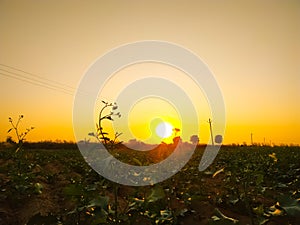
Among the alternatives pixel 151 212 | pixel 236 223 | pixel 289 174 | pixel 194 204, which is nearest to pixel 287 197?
pixel 236 223

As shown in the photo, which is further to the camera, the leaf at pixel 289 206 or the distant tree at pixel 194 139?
the distant tree at pixel 194 139

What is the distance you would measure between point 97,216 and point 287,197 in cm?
213

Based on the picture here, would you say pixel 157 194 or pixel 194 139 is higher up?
pixel 194 139

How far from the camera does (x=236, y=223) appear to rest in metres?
3.22

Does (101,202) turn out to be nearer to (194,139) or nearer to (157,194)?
(157,194)

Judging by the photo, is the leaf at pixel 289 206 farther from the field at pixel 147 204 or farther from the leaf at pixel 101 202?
the leaf at pixel 101 202

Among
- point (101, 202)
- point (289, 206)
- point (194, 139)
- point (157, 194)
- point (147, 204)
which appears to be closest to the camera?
point (289, 206)

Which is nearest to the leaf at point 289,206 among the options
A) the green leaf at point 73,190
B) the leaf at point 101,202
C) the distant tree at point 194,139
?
the leaf at point 101,202

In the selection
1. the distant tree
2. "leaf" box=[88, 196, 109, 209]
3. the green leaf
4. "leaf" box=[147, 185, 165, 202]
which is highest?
the distant tree

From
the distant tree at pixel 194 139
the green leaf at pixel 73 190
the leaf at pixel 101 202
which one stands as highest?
the distant tree at pixel 194 139

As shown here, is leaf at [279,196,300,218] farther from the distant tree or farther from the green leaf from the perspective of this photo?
the distant tree

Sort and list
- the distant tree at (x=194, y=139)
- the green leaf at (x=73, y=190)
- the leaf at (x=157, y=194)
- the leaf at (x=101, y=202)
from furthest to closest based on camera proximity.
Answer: the distant tree at (x=194, y=139) < the leaf at (x=157, y=194) < the leaf at (x=101, y=202) < the green leaf at (x=73, y=190)

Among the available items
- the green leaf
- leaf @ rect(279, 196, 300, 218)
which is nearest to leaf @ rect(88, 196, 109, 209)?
the green leaf

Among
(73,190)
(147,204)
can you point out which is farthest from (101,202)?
(147,204)
